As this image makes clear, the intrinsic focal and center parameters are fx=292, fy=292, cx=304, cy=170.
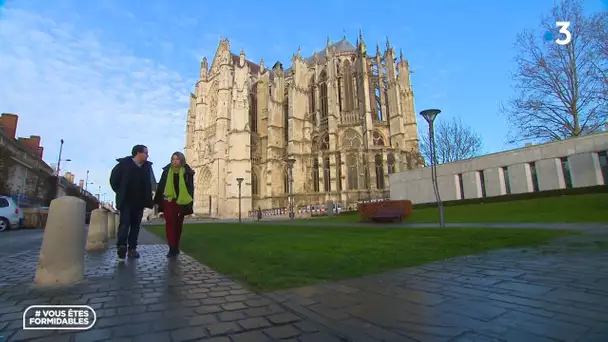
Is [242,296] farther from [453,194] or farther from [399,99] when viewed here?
[399,99]

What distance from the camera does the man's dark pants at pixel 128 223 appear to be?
5.29 meters

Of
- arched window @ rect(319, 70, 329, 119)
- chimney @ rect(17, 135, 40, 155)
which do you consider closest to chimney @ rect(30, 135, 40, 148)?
chimney @ rect(17, 135, 40, 155)

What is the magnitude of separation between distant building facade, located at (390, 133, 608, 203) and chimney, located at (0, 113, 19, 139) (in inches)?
1747

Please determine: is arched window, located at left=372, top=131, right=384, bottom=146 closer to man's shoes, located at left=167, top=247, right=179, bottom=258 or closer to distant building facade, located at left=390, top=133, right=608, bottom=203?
distant building facade, located at left=390, top=133, right=608, bottom=203

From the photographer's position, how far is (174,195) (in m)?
5.57

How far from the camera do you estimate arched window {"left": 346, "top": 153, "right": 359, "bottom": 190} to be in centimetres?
3669

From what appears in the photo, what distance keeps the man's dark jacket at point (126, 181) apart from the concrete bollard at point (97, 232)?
90.1 inches

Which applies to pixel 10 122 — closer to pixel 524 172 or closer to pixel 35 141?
pixel 35 141

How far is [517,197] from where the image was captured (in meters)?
20.9

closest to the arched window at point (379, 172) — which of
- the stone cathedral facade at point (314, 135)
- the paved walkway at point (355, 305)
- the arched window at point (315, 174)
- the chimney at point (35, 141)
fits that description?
the stone cathedral facade at point (314, 135)

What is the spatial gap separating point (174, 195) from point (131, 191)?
746 mm

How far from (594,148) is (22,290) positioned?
1098 inches

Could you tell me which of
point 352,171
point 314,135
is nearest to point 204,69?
point 314,135

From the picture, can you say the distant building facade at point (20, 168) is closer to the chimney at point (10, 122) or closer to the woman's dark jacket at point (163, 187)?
the chimney at point (10, 122)
